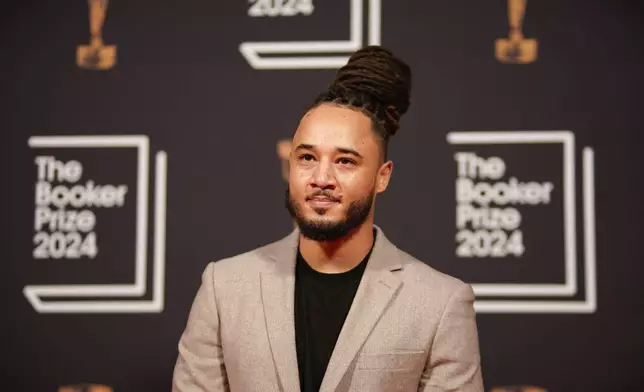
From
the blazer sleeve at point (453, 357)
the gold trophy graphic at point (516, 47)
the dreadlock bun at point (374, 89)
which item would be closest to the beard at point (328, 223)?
the dreadlock bun at point (374, 89)

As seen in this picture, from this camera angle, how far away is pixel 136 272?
9.68ft

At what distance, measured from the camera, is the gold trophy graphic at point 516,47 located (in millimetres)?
2943

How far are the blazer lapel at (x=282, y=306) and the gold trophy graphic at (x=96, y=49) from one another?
135 centimetres

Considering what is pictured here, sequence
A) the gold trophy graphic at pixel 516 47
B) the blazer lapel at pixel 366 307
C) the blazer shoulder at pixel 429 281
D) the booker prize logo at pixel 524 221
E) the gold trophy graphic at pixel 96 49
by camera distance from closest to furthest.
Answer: the blazer lapel at pixel 366 307 → the blazer shoulder at pixel 429 281 → the booker prize logo at pixel 524 221 → the gold trophy graphic at pixel 516 47 → the gold trophy graphic at pixel 96 49

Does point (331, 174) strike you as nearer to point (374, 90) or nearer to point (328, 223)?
point (328, 223)

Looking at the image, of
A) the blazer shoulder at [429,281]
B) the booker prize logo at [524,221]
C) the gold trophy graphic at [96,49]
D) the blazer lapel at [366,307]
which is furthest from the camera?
the gold trophy graphic at [96,49]

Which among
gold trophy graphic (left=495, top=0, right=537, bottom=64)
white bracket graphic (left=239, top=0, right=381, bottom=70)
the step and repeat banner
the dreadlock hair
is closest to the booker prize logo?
the step and repeat banner

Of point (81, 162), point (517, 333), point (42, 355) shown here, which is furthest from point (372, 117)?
point (42, 355)

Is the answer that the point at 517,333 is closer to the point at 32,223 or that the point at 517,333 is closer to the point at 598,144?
the point at 598,144

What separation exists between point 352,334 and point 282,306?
0.19 metres

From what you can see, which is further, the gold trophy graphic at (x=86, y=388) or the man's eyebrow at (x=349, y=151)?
the gold trophy graphic at (x=86, y=388)

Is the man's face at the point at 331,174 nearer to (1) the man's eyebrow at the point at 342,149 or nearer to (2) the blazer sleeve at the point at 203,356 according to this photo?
(1) the man's eyebrow at the point at 342,149

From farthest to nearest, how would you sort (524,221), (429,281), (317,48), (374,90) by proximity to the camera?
(317,48) → (524,221) → (374,90) → (429,281)

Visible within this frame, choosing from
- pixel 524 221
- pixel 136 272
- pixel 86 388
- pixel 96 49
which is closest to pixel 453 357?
pixel 524 221
